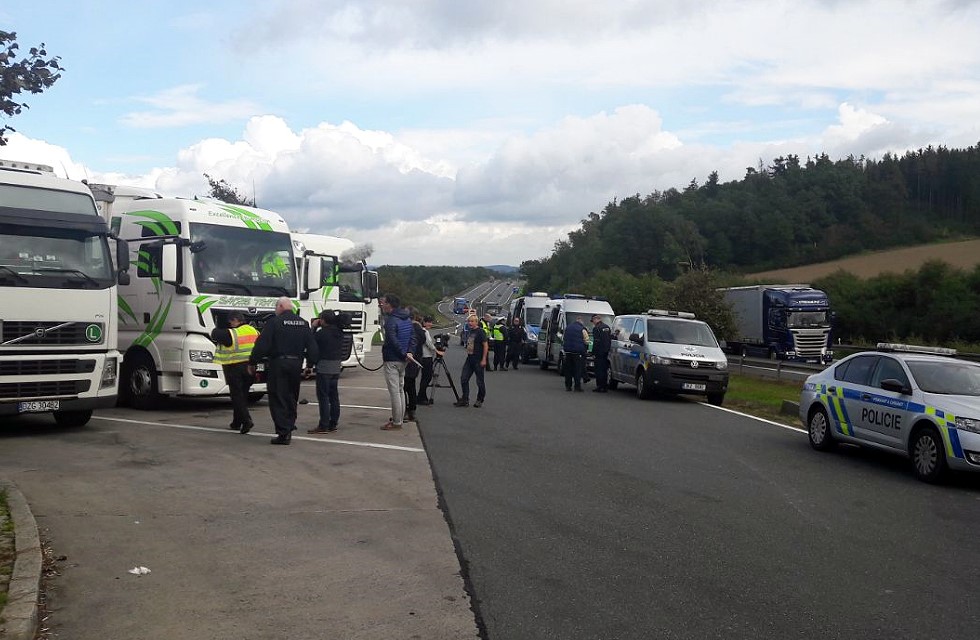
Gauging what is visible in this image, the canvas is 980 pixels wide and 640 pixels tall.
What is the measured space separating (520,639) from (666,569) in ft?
5.84

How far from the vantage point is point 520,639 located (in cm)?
501

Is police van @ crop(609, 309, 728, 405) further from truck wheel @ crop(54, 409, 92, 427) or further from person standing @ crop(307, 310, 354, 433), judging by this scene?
truck wheel @ crop(54, 409, 92, 427)

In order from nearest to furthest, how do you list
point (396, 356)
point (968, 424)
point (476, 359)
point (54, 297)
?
1. point (968, 424)
2. point (54, 297)
3. point (396, 356)
4. point (476, 359)

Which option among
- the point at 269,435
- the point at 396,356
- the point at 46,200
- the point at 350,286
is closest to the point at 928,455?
the point at 396,356

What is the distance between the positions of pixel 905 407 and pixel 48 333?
10463mm

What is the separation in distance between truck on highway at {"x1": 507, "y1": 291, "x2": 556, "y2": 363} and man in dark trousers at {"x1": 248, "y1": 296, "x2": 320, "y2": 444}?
23.6 m

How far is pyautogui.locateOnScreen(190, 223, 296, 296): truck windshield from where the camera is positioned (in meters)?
15.0

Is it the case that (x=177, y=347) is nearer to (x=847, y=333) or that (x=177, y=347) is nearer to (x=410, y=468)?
(x=410, y=468)

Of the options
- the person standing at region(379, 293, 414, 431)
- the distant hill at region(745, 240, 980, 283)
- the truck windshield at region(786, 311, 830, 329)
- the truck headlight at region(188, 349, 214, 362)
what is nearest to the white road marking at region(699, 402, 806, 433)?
the person standing at region(379, 293, 414, 431)

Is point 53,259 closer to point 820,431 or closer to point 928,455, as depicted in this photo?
point 820,431

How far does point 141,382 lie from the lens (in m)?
15.4

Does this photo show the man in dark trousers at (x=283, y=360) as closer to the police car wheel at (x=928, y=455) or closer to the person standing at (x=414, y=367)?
the person standing at (x=414, y=367)

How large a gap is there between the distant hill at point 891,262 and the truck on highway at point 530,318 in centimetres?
3190

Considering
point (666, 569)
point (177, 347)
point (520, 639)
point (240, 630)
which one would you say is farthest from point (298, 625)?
point (177, 347)
